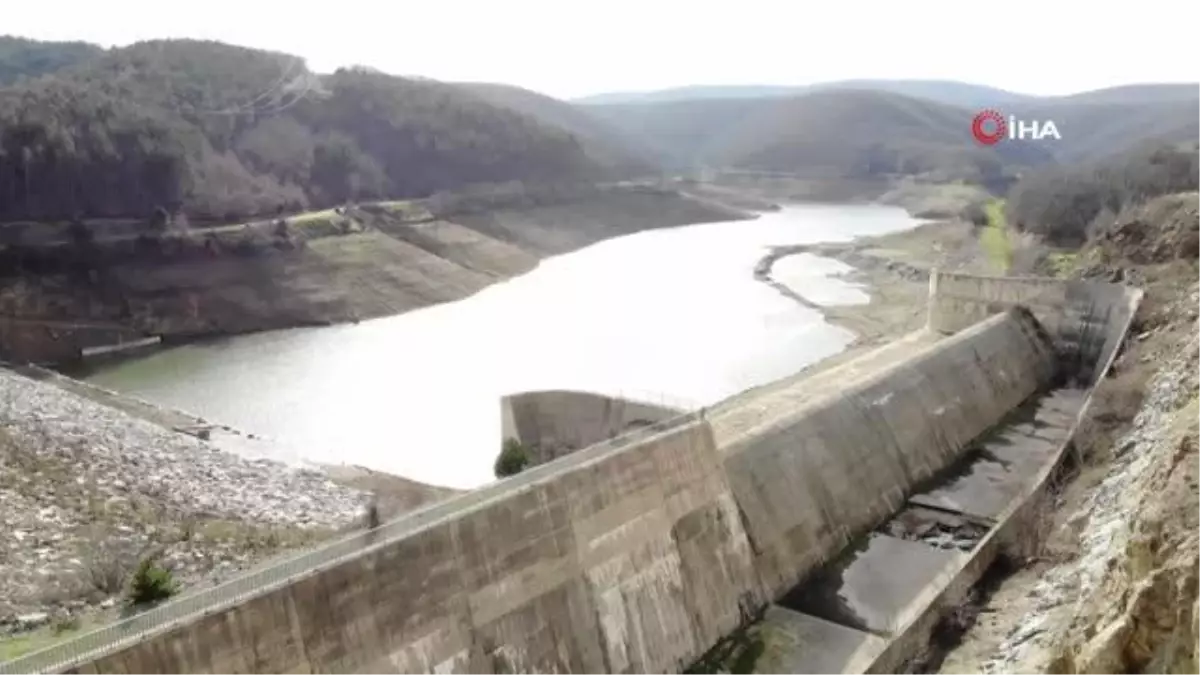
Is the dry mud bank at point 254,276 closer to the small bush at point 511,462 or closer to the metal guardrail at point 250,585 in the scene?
the small bush at point 511,462

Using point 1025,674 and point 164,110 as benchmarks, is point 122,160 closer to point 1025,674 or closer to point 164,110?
point 164,110

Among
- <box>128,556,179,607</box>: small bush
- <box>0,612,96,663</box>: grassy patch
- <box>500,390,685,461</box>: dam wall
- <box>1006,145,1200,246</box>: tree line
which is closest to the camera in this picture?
<box>128,556,179,607</box>: small bush

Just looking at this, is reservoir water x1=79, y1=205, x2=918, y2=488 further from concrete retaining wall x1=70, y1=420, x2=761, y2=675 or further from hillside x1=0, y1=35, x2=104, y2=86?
hillside x1=0, y1=35, x2=104, y2=86

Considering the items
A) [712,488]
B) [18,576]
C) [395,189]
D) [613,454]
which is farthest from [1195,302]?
[395,189]

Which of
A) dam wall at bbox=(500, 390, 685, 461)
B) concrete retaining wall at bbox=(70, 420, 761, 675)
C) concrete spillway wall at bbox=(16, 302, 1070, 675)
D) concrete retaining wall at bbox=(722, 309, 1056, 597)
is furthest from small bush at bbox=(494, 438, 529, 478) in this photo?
concrete retaining wall at bbox=(722, 309, 1056, 597)

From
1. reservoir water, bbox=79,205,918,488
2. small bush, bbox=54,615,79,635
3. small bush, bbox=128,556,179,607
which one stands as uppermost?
small bush, bbox=128,556,179,607

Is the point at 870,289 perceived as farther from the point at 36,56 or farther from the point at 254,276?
the point at 36,56

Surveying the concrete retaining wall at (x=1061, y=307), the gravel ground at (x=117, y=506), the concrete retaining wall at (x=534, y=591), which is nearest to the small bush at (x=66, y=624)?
the gravel ground at (x=117, y=506)
